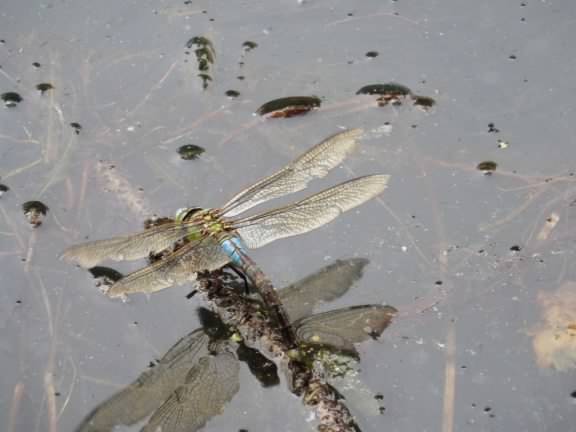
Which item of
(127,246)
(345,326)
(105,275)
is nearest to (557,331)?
(345,326)

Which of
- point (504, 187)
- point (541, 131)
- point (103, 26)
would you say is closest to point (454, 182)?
point (504, 187)

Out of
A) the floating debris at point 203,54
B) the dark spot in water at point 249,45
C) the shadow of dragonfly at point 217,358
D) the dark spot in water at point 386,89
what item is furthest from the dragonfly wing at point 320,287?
the dark spot in water at point 249,45

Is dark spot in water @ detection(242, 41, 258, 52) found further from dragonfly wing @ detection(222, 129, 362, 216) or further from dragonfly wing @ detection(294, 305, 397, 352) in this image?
dragonfly wing @ detection(294, 305, 397, 352)

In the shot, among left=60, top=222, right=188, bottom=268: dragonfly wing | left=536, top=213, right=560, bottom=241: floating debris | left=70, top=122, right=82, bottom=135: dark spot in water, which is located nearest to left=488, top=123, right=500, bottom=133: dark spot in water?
left=536, top=213, right=560, bottom=241: floating debris

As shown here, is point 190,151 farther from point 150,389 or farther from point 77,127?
point 150,389

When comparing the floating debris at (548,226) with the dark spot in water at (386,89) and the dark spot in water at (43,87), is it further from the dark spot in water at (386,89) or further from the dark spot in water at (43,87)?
the dark spot in water at (43,87)
